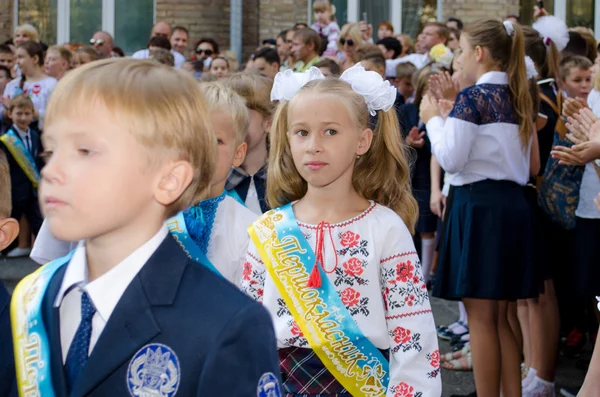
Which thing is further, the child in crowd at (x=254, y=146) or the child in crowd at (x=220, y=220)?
the child in crowd at (x=254, y=146)

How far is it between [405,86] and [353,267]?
5.33 meters

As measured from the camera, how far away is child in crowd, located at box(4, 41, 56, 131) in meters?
9.77

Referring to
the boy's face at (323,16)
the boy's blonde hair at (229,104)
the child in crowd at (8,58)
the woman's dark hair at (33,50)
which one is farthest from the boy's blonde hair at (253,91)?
the boy's face at (323,16)

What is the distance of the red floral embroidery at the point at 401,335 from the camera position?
8.64 ft

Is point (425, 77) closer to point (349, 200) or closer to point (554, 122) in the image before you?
point (554, 122)

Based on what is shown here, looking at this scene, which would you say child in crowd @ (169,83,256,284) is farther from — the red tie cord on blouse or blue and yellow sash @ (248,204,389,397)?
the red tie cord on blouse

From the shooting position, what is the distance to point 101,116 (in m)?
1.56

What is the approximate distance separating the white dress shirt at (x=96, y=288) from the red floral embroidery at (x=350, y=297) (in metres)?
1.13

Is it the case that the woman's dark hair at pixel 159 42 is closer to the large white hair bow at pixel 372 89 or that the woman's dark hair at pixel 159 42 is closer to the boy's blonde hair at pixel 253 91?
the boy's blonde hair at pixel 253 91

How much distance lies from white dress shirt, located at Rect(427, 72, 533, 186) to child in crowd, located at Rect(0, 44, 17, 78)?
25.9ft

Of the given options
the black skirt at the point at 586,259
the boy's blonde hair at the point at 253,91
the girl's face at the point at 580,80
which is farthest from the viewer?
the girl's face at the point at 580,80

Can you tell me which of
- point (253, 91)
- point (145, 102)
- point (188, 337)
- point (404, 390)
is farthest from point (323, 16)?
point (188, 337)

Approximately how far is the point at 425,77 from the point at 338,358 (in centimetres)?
426

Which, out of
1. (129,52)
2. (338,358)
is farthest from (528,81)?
(129,52)
